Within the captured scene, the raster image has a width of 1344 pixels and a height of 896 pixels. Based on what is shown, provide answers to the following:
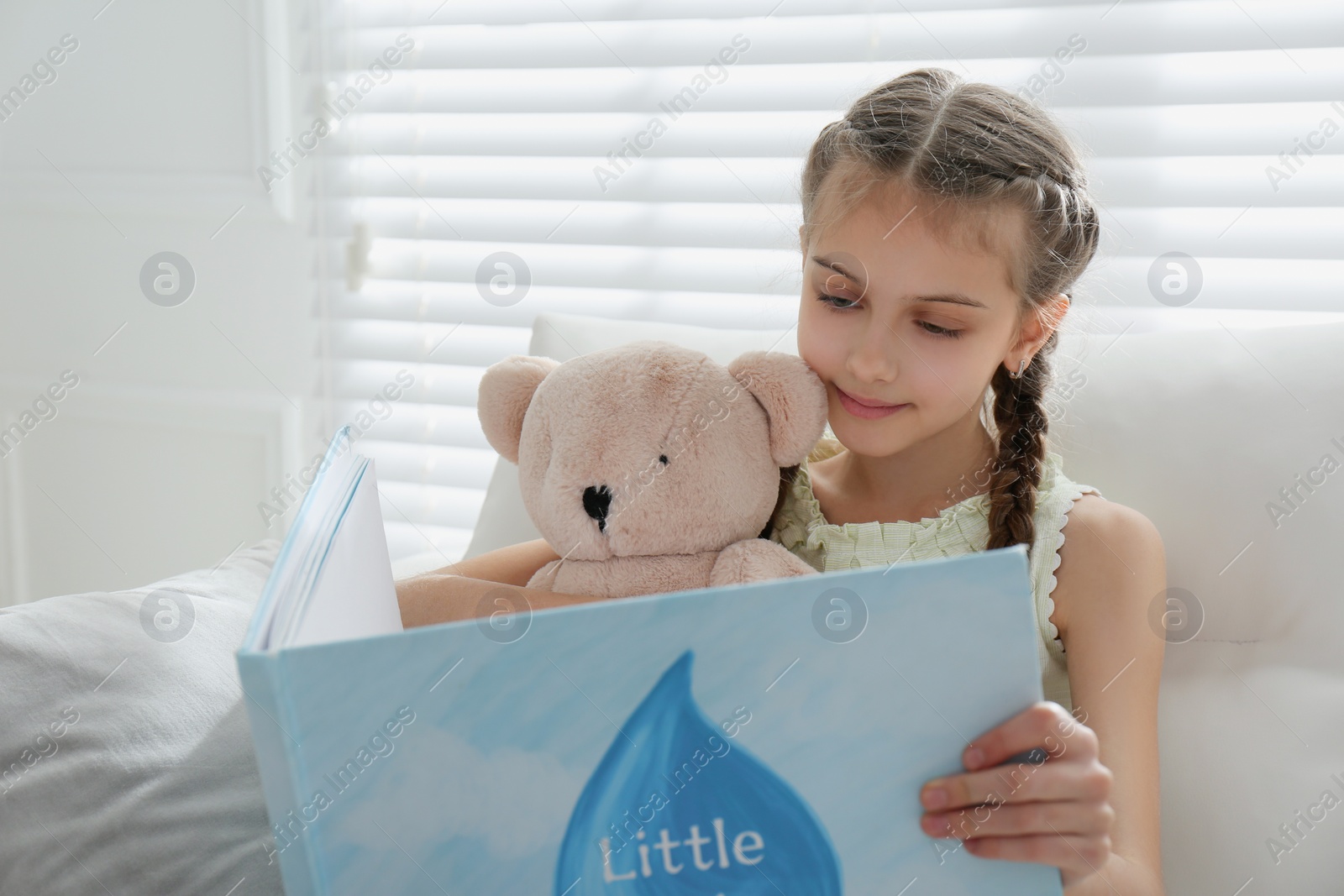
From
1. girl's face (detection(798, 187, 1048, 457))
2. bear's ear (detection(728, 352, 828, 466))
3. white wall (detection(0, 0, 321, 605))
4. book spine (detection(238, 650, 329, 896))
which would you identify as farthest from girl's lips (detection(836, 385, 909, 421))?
white wall (detection(0, 0, 321, 605))

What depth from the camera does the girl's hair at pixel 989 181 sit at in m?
0.81

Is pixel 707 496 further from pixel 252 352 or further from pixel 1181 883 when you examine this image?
pixel 252 352

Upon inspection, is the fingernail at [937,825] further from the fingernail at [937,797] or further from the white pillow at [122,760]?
the white pillow at [122,760]

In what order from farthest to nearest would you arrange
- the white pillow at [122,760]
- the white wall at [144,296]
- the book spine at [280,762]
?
the white wall at [144,296] → the white pillow at [122,760] → the book spine at [280,762]

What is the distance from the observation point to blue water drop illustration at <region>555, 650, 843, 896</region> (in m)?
0.48

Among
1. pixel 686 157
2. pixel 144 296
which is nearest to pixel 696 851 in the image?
pixel 686 157

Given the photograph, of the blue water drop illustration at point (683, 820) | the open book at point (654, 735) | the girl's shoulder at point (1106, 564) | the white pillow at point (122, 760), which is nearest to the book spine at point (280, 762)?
the open book at point (654, 735)

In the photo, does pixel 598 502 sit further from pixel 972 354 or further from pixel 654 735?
pixel 972 354

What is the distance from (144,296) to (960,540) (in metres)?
1.65

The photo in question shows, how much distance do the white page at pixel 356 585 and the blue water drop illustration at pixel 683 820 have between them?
147 mm

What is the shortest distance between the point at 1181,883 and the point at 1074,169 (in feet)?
2.04

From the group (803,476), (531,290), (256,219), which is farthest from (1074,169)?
(256,219)

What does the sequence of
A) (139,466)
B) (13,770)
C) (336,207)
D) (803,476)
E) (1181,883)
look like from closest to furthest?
(13,770) → (1181,883) → (803,476) → (336,207) → (139,466)

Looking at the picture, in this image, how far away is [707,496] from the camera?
71cm
